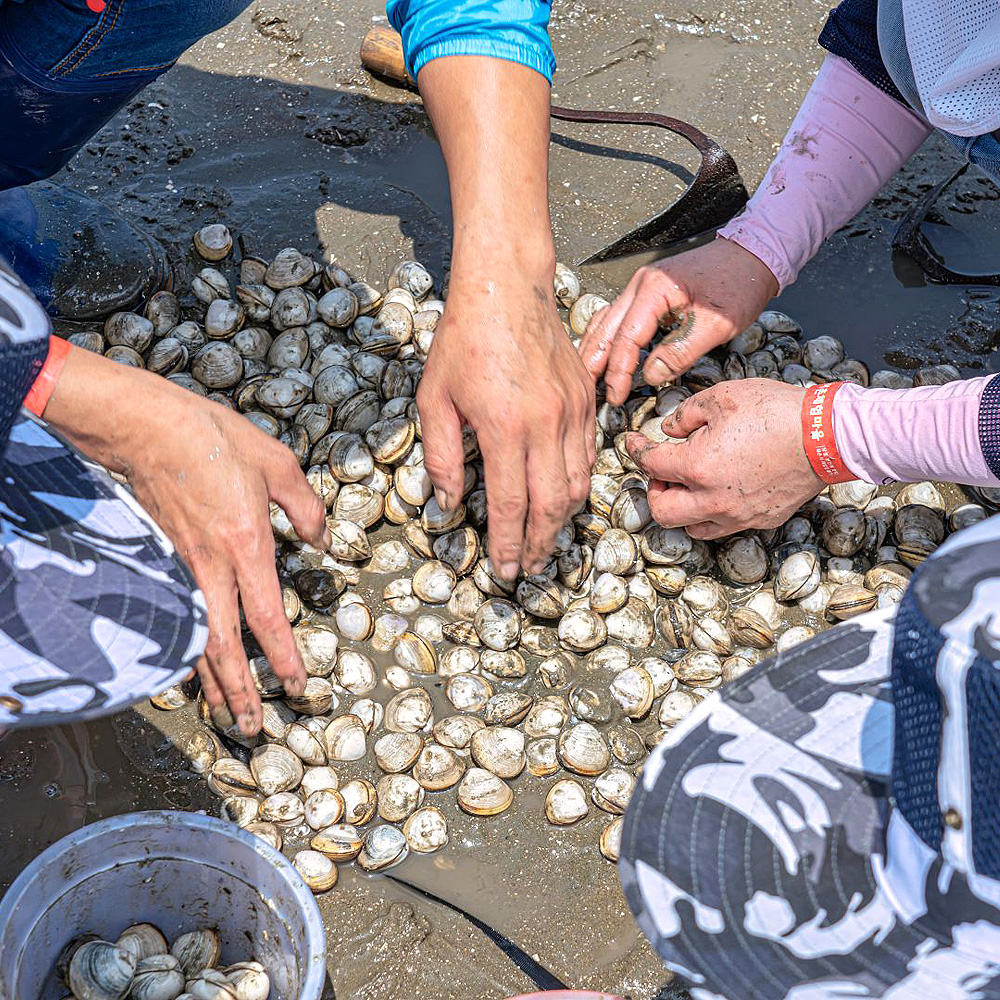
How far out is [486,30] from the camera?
1.88m

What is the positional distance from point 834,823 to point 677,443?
1.17 metres

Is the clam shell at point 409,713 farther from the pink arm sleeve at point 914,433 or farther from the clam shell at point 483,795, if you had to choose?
the pink arm sleeve at point 914,433

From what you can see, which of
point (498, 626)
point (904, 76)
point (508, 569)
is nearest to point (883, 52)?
point (904, 76)

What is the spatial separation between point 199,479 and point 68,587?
0.33m

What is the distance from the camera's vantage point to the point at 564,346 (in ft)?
6.17

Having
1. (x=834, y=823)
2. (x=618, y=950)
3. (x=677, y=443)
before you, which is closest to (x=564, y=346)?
(x=677, y=443)

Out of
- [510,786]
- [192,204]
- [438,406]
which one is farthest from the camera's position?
[192,204]

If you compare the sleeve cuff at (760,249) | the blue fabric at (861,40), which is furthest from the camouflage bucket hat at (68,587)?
the blue fabric at (861,40)

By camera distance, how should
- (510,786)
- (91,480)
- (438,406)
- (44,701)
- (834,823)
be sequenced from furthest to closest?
(510,786), (438,406), (91,480), (44,701), (834,823)

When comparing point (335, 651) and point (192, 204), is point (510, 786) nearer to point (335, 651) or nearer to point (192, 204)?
point (335, 651)

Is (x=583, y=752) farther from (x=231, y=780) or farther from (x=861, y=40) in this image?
(x=861, y=40)

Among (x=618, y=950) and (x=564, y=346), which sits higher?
(x=564, y=346)

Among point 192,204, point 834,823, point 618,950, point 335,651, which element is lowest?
point 618,950

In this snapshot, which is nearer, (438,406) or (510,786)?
(438,406)
